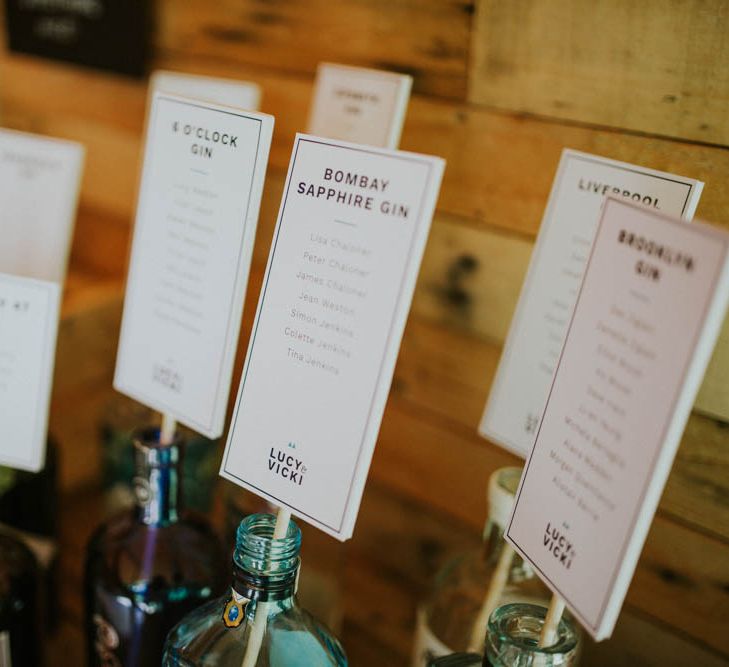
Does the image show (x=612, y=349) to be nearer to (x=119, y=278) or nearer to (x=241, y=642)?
(x=241, y=642)

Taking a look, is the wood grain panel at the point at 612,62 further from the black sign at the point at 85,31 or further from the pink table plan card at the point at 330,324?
the black sign at the point at 85,31

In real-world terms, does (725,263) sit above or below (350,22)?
below

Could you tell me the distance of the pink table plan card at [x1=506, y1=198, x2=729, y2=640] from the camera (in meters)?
0.51

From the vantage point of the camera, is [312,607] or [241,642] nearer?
[241,642]

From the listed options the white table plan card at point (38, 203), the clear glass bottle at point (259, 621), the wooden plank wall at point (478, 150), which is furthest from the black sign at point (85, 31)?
the clear glass bottle at point (259, 621)

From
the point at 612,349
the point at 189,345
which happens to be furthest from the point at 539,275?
the point at 189,345

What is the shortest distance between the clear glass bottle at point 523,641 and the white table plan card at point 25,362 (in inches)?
20.7

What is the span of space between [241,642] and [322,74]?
662 mm

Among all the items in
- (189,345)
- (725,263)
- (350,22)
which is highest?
(350,22)

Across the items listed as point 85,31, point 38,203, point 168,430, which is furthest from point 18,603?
point 85,31

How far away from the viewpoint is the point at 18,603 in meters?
0.91

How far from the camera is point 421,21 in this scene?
1.00 m

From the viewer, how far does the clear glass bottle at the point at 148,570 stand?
0.86m

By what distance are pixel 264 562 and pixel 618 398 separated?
34 cm
